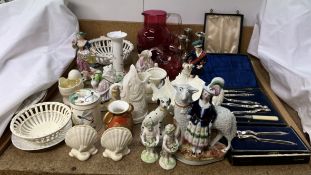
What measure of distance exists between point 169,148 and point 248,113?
0.29 m

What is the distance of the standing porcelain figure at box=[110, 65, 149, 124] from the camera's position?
0.77m

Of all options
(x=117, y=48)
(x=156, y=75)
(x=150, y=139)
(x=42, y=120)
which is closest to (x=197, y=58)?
(x=156, y=75)

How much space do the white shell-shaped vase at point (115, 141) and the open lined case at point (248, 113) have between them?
0.81ft

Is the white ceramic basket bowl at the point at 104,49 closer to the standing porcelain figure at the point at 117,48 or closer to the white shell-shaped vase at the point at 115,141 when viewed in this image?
the standing porcelain figure at the point at 117,48

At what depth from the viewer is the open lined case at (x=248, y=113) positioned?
2.25 ft

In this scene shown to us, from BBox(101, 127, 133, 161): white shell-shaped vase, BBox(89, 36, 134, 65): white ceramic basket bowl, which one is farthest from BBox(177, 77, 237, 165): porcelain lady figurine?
BBox(89, 36, 134, 65): white ceramic basket bowl

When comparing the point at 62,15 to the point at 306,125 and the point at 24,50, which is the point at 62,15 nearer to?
the point at 24,50

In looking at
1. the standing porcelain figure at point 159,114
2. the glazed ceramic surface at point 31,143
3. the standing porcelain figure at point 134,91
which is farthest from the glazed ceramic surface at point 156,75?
the glazed ceramic surface at point 31,143

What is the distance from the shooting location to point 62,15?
107 cm

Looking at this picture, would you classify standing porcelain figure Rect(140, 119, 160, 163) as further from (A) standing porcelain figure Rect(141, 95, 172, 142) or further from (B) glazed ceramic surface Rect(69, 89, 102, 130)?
(B) glazed ceramic surface Rect(69, 89, 102, 130)

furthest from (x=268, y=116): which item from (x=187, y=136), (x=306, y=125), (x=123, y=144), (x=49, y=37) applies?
(x=49, y=37)

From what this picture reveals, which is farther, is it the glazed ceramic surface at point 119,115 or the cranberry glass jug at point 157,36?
the cranberry glass jug at point 157,36

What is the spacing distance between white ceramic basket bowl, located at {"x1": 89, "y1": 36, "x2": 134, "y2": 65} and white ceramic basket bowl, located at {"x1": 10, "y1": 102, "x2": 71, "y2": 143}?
0.89ft

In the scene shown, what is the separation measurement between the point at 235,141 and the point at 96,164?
337 millimetres
